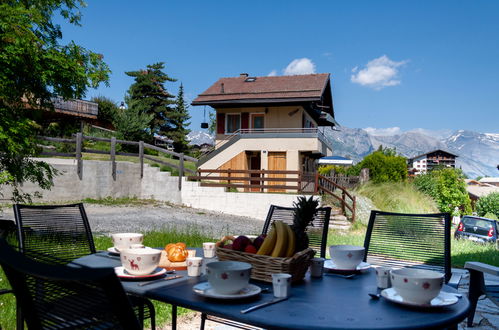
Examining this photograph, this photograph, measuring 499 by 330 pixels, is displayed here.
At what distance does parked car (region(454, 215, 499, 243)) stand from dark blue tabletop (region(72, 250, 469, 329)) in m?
14.3

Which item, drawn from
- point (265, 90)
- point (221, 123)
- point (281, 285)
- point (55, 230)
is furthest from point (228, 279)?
point (221, 123)

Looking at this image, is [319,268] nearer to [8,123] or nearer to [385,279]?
[385,279]

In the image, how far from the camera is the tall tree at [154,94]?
4131 cm

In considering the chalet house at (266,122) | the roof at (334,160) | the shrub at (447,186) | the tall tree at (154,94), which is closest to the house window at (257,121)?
the chalet house at (266,122)

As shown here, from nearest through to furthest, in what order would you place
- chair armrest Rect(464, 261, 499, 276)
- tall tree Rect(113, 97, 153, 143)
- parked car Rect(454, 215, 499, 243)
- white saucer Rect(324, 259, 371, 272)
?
white saucer Rect(324, 259, 371, 272), chair armrest Rect(464, 261, 499, 276), parked car Rect(454, 215, 499, 243), tall tree Rect(113, 97, 153, 143)

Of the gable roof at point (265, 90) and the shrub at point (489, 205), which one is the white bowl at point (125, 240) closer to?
the gable roof at point (265, 90)

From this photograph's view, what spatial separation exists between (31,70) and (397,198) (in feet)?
43.2

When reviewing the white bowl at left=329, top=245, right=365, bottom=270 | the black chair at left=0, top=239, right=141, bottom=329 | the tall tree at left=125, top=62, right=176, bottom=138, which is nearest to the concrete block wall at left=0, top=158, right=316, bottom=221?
the white bowl at left=329, top=245, right=365, bottom=270

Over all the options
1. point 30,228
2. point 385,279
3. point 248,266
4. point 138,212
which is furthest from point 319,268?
point 138,212

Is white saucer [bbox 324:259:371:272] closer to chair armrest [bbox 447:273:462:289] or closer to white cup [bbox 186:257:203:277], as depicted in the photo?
chair armrest [bbox 447:273:462:289]

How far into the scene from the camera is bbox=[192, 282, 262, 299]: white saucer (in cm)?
191

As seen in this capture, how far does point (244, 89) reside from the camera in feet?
87.6

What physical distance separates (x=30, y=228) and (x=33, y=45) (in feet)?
14.9

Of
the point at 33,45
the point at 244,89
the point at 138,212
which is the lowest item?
the point at 138,212
